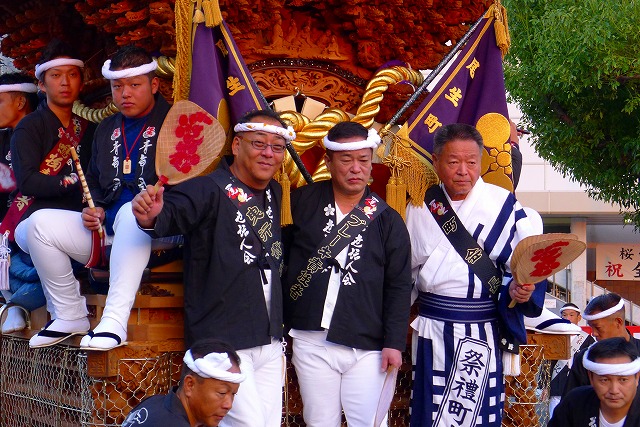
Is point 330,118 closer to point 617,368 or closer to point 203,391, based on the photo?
point 617,368

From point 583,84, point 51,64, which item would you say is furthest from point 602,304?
point 583,84

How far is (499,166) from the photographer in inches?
242

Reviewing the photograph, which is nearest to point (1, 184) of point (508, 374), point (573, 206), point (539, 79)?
point (508, 374)

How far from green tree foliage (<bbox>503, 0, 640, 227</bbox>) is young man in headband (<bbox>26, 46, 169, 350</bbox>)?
22.6ft

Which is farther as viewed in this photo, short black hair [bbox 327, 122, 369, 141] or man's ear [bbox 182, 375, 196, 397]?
short black hair [bbox 327, 122, 369, 141]

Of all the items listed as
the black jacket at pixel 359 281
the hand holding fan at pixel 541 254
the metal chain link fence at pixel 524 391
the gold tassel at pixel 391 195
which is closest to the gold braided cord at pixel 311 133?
the gold tassel at pixel 391 195

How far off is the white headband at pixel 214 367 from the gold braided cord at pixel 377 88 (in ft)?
7.96

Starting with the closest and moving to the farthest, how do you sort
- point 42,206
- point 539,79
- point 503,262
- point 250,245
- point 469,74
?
point 250,245 < point 503,262 < point 42,206 < point 469,74 < point 539,79

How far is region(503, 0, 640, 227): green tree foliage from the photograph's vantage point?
1137 centimetres

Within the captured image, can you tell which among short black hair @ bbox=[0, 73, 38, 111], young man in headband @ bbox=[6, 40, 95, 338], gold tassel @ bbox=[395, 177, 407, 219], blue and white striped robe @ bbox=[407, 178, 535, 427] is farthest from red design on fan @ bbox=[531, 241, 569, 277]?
short black hair @ bbox=[0, 73, 38, 111]

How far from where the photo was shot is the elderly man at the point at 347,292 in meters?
5.18

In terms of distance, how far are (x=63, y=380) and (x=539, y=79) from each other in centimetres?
795

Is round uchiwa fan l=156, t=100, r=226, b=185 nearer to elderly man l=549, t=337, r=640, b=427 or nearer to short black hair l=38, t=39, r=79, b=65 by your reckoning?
short black hair l=38, t=39, r=79, b=65

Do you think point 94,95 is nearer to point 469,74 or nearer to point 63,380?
point 63,380
